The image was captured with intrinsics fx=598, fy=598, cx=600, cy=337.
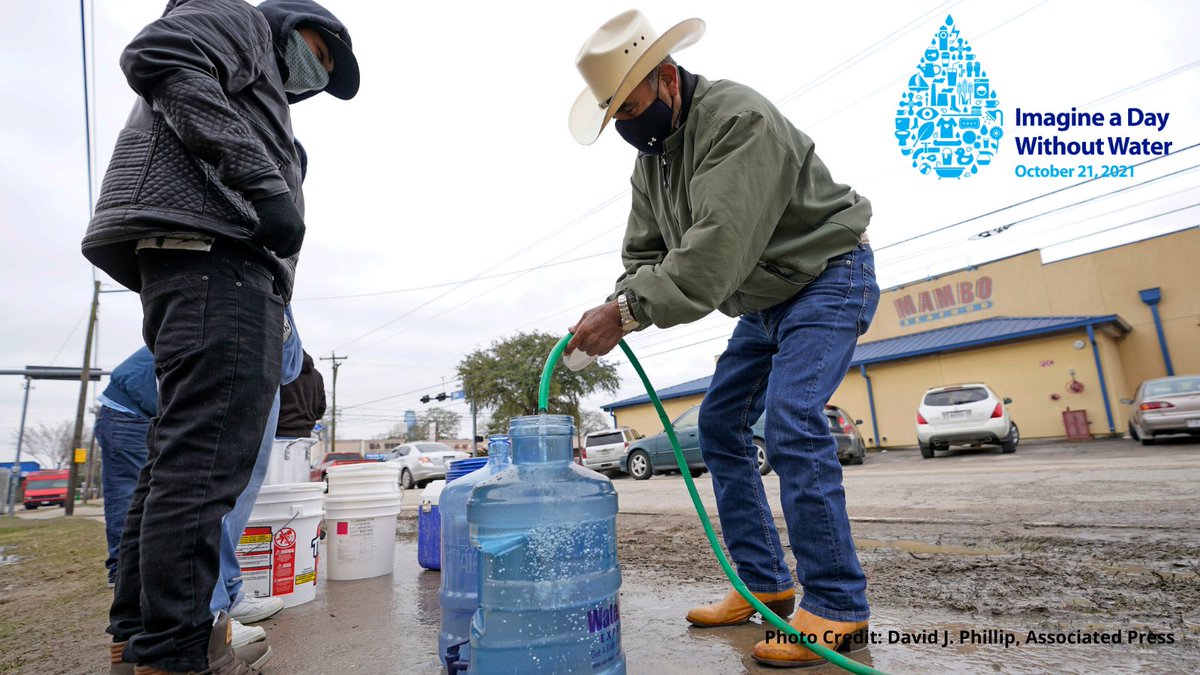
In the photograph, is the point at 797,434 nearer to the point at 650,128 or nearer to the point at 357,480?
the point at 650,128

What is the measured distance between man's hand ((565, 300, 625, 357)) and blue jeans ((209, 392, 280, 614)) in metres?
1.15

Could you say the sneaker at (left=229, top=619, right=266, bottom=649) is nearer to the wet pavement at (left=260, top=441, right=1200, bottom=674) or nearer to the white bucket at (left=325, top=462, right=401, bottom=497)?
the wet pavement at (left=260, top=441, right=1200, bottom=674)

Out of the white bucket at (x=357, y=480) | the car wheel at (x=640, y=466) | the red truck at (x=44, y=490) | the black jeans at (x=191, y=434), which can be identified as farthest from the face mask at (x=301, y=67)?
the red truck at (x=44, y=490)

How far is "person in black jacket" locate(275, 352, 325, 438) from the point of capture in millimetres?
4414

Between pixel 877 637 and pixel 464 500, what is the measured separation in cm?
141

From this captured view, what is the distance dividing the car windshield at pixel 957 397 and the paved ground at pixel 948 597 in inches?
336

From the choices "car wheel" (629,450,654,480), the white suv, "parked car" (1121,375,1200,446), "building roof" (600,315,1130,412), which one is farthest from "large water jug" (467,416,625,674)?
"building roof" (600,315,1130,412)

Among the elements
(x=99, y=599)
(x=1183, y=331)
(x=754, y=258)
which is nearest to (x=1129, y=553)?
(x=754, y=258)

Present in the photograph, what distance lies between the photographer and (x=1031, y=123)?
42.9 feet

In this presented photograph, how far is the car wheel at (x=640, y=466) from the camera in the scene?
14.4 m

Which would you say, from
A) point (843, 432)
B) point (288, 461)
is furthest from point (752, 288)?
point (843, 432)

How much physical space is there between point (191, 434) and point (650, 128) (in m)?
1.70

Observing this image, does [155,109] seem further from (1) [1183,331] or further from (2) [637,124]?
(1) [1183,331]

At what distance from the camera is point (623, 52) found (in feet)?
6.75
